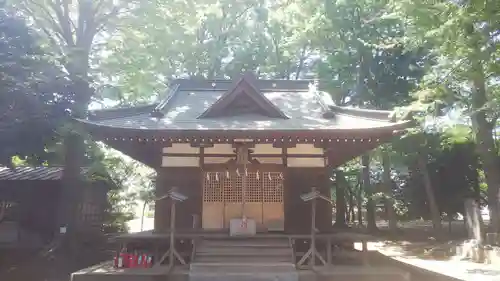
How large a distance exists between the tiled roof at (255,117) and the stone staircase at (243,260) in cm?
317

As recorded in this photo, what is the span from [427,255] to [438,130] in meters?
7.00

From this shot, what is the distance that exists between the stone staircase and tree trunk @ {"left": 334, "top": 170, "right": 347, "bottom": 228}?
709 inches

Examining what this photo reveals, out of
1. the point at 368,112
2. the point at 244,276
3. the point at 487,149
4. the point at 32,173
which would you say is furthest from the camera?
the point at 32,173

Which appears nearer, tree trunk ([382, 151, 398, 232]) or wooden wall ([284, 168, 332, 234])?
wooden wall ([284, 168, 332, 234])

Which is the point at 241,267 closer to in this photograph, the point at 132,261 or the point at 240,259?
the point at 240,259

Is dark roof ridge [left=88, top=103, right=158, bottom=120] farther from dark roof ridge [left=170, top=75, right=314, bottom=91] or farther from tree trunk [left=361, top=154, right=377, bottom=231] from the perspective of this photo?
tree trunk [left=361, top=154, right=377, bottom=231]

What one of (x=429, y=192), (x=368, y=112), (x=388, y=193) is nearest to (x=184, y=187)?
(x=368, y=112)

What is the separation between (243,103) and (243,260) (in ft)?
16.4

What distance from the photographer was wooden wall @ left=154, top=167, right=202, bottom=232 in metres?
12.0

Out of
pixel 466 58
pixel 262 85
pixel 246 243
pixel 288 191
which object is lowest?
pixel 246 243

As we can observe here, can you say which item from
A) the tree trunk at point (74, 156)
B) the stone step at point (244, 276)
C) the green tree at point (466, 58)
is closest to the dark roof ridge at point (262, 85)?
the tree trunk at point (74, 156)

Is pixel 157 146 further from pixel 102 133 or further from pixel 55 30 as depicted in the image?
pixel 55 30

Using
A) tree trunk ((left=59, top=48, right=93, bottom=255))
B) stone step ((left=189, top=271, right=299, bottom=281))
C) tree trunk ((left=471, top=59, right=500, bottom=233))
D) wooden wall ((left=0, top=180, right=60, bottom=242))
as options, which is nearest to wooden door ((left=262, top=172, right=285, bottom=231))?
stone step ((left=189, top=271, right=299, bottom=281))

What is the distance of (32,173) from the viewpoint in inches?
707
